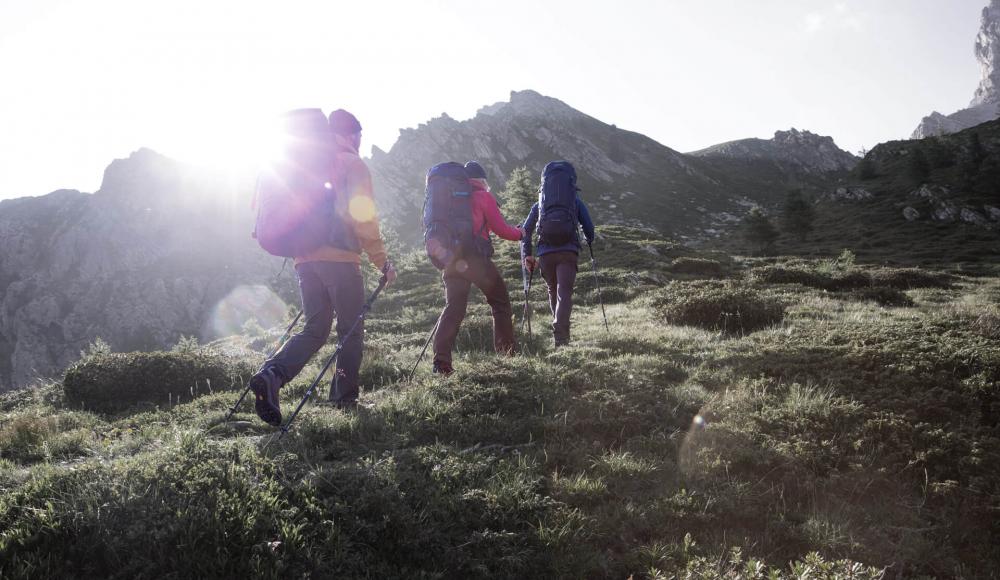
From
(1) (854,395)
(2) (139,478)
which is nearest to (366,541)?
(2) (139,478)

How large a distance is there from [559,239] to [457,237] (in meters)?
2.42

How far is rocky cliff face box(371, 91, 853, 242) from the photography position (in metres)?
88.2

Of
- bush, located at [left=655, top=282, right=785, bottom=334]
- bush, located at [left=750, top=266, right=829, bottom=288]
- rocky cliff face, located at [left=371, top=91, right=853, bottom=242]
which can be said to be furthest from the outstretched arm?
rocky cliff face, located at [left=371, top=91, right=853, bottom=242]

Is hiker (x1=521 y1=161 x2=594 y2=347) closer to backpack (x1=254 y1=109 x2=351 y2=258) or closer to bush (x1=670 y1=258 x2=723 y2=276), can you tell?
backpack (x1=254 y1=109 x2=351 y2=258)

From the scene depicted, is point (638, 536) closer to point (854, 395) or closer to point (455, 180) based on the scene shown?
point (854, 395)

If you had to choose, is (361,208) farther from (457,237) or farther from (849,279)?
(849,279)

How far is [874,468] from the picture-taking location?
11.7 ft

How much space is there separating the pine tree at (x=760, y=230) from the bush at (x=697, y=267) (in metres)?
28.5

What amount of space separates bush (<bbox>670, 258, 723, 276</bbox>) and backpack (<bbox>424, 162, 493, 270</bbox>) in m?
19.1

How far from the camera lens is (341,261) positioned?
5375 mm

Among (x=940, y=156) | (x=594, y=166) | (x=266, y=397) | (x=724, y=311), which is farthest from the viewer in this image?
(x=594, y=166)

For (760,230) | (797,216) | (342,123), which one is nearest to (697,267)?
(342,123)

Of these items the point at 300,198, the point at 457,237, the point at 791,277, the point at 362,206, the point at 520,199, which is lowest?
the point at 791,277

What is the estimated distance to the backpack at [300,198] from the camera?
510 centimetres
